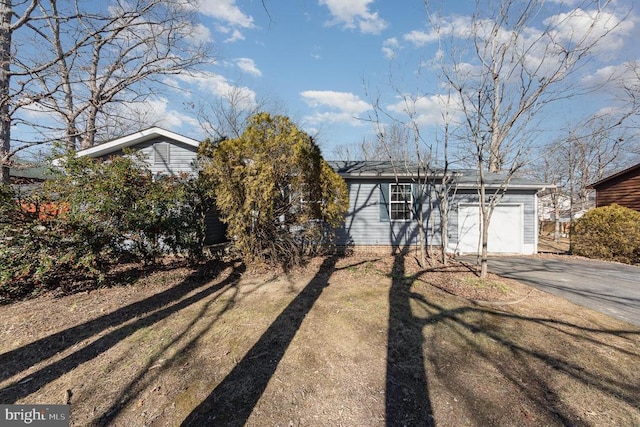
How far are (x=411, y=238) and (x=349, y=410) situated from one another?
7837 mm

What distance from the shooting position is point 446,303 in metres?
4.55

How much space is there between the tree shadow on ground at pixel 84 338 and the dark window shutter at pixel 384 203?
231 inches

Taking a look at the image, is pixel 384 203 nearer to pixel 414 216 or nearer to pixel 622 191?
pixel 414 216

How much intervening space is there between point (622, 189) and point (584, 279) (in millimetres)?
9360

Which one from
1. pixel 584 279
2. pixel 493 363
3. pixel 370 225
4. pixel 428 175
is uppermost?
pixel 428 175

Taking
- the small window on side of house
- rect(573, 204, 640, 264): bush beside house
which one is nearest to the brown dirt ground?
the small window on side of house

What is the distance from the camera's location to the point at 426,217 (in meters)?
9.33

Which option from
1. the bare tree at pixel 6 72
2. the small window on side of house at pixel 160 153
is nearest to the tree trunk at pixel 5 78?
the bare tree at pixel 6 72

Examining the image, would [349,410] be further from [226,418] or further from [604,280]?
[604,280]

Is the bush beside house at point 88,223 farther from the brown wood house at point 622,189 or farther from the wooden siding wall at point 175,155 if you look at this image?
the brown wood house at point 622,189

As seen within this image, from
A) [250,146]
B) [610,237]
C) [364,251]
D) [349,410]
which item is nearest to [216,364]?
[349,410]

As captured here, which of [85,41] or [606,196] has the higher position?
[85,41]

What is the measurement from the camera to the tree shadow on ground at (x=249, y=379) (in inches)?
86.0

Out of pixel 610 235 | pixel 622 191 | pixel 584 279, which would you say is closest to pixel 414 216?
pixel 584 279
